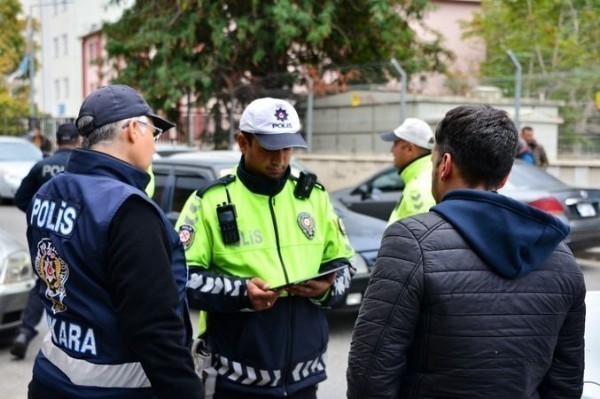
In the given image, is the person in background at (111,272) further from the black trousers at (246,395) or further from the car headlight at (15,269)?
the car headlight at (15,269)

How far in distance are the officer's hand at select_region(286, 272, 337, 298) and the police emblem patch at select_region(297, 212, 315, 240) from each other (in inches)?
7.9

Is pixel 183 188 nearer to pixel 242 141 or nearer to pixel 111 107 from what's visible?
pixel 242 141

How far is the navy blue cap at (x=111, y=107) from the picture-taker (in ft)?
7.63

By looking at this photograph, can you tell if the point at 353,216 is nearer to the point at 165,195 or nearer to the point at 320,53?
the point at 165,195

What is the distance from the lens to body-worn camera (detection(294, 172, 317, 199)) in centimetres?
306

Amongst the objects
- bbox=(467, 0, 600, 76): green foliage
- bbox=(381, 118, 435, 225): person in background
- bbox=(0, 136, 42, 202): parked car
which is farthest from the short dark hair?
bbox=(467, 0, 600, 76): green foliage

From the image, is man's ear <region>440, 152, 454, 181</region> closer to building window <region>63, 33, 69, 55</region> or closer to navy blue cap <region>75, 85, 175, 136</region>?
navy blue cap <region>75, 85, 175, 136</region>

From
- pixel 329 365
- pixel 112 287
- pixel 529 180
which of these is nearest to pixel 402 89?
pixel 529 180

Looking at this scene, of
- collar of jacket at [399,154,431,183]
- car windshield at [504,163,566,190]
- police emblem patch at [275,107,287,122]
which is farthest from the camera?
car windshield at [504,163,566,190]

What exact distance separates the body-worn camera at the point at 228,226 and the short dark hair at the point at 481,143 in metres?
1.04

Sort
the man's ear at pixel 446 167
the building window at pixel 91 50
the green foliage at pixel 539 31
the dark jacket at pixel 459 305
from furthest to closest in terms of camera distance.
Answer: the building window at pixel 91 50, the green foliage at pixel 539 31, the man's ear at pixel 446 167, the dark jacket at pixel 459 305

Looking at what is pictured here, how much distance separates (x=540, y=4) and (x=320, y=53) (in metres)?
8.94

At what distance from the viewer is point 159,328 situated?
214cm

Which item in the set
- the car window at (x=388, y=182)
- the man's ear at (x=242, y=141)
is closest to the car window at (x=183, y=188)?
the car window at (x=388, y=182)
